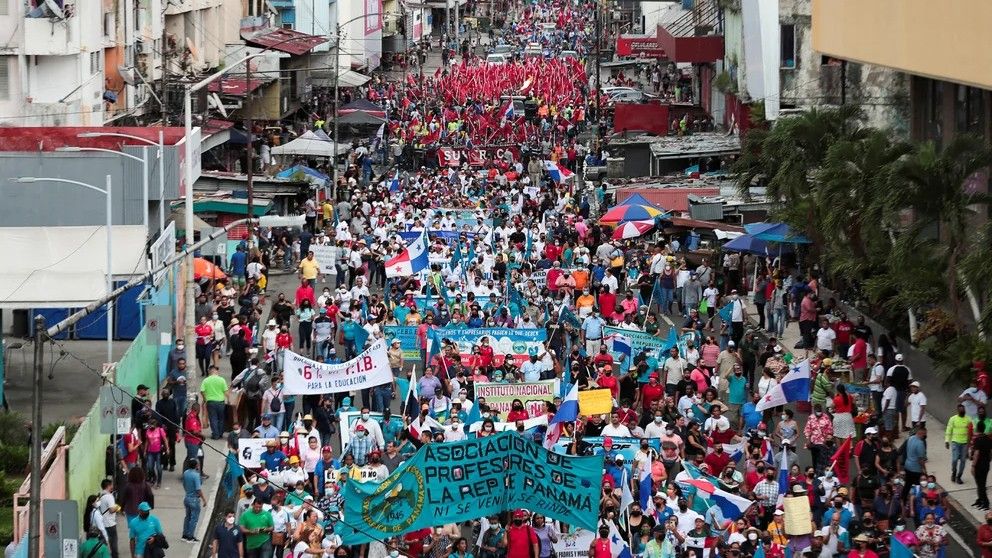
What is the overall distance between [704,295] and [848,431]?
10473 millimetres

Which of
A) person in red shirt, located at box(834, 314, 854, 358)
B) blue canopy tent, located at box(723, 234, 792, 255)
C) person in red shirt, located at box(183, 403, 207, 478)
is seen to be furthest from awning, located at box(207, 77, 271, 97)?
person in red shirt, located at box(183, 403, 207, 478)

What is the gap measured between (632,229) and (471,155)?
64.4ft

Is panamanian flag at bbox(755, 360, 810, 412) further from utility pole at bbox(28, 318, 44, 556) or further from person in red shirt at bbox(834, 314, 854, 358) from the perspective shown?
utility pole at bbox(28, 318, 44, 556)

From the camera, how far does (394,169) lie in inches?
2438

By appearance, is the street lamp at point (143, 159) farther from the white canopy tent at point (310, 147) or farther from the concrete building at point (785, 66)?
the white canopy tent at point (310, 147)

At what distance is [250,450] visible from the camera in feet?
75.8

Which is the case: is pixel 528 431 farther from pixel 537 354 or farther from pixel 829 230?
pixel 829 230

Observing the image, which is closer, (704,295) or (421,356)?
(421,356)

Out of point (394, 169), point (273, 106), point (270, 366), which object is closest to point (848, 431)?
point (270, 366)

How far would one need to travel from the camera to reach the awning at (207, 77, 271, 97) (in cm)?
6047

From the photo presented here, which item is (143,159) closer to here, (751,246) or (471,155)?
(751,246)

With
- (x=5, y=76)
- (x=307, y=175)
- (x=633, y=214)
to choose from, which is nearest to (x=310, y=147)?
(x=307, y=175)

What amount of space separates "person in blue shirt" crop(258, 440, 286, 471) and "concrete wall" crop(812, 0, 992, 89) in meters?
13.7

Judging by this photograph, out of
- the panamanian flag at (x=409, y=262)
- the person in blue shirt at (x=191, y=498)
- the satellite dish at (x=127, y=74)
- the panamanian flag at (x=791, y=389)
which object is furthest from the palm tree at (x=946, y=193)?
the satellite dish at (x=127, y=74)
